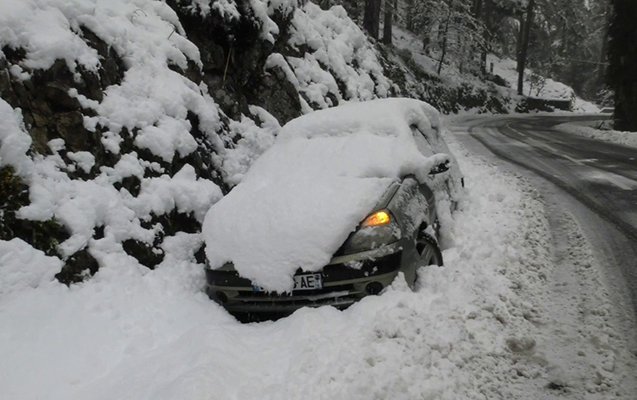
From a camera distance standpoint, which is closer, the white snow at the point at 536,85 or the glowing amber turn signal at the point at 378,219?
the glowing amber turn signal at the point at 378,219

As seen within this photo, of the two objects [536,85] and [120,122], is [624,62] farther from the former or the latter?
[536,85]

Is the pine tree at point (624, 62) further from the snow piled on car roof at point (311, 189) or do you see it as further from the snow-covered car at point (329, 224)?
the snow-covered car at point (329, 224)

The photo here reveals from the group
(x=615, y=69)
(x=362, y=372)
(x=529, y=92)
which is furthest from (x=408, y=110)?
(x=529, y=92)

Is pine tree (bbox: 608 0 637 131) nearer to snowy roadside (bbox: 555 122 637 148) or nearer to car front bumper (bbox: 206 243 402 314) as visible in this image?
snowy roadside (bbox: 555 122 637 148)

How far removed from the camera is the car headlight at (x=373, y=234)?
12.4 feet

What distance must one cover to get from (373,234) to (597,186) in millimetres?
5859

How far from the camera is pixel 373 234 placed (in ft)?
12.6

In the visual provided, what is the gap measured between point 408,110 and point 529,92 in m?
43.7

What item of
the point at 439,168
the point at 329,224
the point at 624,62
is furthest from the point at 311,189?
the point at 624,62

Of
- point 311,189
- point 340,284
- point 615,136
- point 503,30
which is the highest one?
point 503,30

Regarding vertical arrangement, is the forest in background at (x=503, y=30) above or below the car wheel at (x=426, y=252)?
above

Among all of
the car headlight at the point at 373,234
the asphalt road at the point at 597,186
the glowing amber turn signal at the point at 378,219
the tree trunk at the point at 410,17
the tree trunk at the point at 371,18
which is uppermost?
the tree trunk at the point at 410,17

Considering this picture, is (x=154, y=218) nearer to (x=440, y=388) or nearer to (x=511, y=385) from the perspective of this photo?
(x=440, y=388)

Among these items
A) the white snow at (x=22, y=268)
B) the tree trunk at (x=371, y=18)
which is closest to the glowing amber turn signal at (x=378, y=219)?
the white snow at (x=22, y=268)
